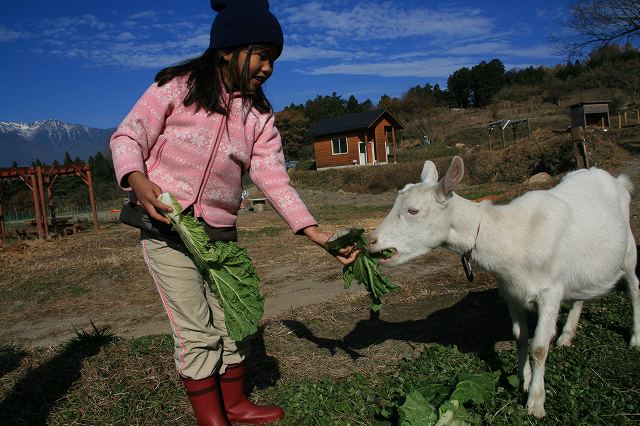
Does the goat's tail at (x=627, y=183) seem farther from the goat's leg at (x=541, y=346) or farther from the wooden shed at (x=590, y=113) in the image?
the wooden shed at (x=590, y=113)

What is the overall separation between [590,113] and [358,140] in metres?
17.1

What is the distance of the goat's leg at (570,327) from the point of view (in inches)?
153

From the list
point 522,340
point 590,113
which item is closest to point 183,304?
point 522,340

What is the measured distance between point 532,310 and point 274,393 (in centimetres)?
192

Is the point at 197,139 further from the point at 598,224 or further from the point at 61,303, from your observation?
the point at 61,303

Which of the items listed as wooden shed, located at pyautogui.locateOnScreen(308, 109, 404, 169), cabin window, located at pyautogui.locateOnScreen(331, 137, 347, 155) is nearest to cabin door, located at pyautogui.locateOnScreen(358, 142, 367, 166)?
wooden shed, located at pyautogui.locateOnScreen(308, 109, 404, 169)

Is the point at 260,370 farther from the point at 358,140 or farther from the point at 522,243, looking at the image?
the point at 358,140

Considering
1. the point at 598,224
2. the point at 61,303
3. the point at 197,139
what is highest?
the point at 197,139

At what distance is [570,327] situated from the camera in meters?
3.94

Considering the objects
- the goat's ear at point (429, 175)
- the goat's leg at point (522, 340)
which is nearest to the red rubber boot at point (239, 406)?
the goat's leg at point (522, 340)

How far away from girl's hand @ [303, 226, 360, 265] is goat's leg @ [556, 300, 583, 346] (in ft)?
6.71

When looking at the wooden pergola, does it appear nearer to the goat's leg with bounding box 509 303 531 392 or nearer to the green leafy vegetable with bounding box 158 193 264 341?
the green leafy vegetable with bounding box 158 193 264 341

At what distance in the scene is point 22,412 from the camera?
3377mm

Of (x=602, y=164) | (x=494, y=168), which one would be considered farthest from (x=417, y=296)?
(x=494, y=168)
